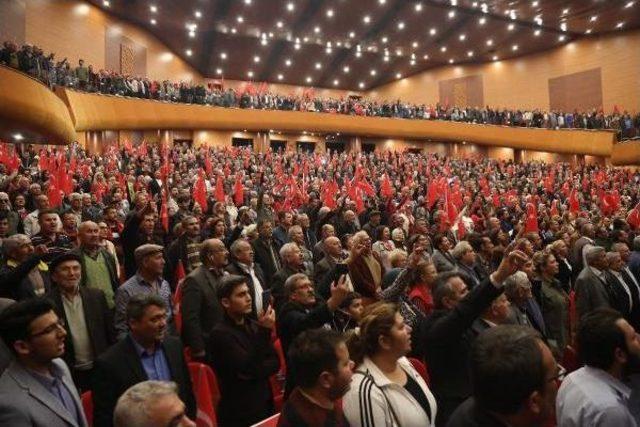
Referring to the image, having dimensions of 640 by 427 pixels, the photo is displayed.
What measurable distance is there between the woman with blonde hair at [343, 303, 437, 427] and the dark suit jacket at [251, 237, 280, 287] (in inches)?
123

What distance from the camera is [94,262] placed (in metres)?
4.19

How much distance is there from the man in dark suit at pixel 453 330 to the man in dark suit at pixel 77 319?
6.08 feet

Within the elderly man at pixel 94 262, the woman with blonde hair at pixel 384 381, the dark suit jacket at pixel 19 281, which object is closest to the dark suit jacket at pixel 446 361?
the woman with blonde hair at pixel 384 381

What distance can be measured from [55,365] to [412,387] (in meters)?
1.44

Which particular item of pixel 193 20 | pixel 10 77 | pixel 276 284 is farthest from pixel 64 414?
pixel 193 20

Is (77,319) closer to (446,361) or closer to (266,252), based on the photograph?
(446,361)

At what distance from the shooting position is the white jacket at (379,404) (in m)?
2.09

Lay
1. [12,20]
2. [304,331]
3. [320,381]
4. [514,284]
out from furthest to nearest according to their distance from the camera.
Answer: [12,20] < [514,284] < [304,331] < [320,381]

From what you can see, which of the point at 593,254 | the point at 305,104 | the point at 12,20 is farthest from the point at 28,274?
the point at 305,104

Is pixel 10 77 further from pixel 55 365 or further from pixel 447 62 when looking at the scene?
pixel 447 62

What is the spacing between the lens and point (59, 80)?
1670cm

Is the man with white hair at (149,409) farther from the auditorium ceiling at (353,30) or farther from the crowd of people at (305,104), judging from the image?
the auditorium ceiling at (353,30)

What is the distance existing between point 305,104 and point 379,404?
79.6 feet

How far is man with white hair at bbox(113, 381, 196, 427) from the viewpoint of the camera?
5.32 ft
